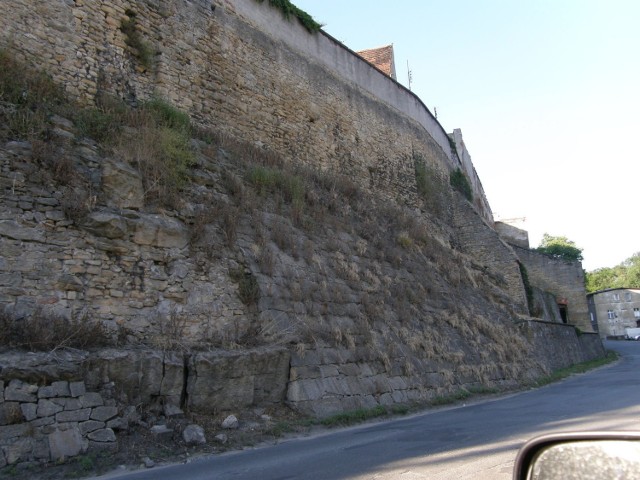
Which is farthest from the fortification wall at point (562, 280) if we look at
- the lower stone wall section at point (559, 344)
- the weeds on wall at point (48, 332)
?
the weeds on wall at point (48, 332)

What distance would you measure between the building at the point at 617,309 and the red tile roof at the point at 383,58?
49081 mm

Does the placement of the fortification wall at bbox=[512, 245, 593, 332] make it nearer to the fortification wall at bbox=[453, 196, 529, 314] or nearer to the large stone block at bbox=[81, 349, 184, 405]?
the fortification wall at bbox=[453, 196, 529, 314]

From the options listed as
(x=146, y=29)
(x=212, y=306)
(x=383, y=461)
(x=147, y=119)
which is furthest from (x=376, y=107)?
(x=383, y=461)

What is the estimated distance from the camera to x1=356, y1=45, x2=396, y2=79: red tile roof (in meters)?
28.7

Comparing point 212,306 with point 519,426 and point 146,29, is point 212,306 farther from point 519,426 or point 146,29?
point 146,29

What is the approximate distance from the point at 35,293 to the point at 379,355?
600cm

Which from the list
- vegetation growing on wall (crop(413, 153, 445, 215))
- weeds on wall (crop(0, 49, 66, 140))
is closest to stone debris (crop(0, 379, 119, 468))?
weeds on wall (crop(0, 49, 66, 140))

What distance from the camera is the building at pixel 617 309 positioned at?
65812mm

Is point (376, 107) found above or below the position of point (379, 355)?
above

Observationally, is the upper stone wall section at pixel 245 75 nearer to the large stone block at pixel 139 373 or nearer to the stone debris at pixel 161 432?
the large stone block at pixel 139 373

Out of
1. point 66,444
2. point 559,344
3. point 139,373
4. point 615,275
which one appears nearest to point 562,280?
point 559,344

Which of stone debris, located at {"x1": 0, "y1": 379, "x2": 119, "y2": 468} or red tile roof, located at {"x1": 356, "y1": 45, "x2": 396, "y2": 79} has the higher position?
red tile roof, located at {"x1": 356, "y1": 45, "x2": 396, "y2": 79}

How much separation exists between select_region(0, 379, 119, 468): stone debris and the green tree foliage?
290 feet

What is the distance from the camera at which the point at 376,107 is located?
19.9 m
